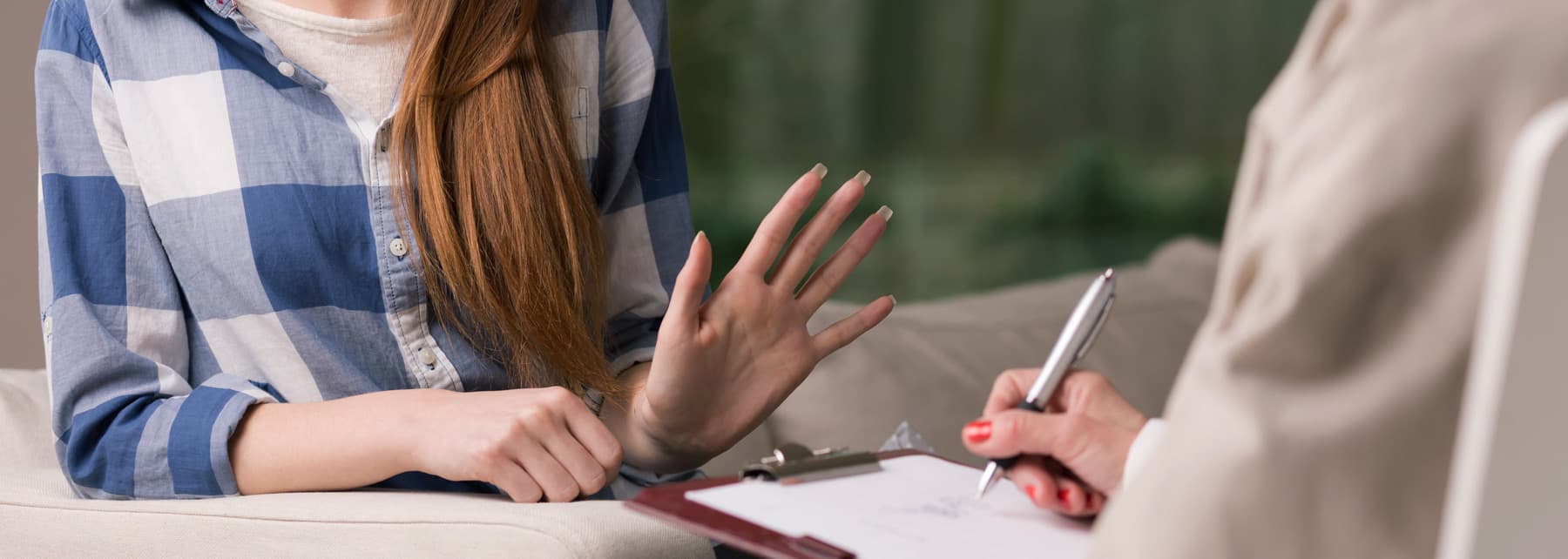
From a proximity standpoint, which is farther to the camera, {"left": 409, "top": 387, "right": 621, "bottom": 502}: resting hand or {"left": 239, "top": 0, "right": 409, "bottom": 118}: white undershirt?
{"left": 239, "top": 0, "right": 409, "bottom": 118}: white undershirt

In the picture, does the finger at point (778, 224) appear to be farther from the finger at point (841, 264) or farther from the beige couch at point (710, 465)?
the beige couch at point (710, 465)

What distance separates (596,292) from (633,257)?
0.07 m

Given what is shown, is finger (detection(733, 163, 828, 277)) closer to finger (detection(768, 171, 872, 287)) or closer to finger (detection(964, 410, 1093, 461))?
finger (detection(768, 171, 872, 287))

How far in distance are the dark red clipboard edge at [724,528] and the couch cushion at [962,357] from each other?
28.6 inches

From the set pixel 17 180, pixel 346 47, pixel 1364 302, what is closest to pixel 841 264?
pixel 346 47

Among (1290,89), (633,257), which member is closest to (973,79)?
(633,257)

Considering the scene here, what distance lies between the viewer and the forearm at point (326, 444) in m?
0.84

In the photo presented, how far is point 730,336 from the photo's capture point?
0.88 m

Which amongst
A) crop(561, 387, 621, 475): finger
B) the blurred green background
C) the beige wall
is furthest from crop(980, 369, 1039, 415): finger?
the blurred green background

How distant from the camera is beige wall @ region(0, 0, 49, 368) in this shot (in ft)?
5.53

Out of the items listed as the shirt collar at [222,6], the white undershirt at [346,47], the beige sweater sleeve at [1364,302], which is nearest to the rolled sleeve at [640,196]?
the white undershirt at [346,47]

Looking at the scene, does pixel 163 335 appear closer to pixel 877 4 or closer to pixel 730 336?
pixel 730 336

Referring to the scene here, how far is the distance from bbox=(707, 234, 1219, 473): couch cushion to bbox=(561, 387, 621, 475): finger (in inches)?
19.3

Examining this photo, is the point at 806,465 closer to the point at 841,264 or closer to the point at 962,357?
the point at 841,264
